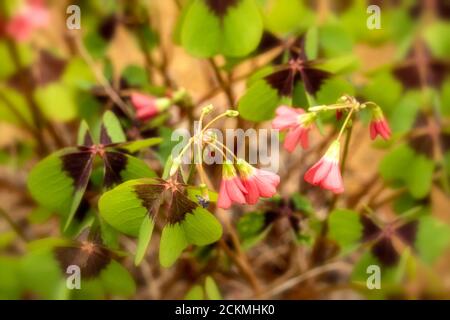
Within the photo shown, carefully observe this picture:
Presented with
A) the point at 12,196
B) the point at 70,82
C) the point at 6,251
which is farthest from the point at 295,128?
the point at 12,196

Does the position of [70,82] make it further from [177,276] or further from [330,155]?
[330,155]

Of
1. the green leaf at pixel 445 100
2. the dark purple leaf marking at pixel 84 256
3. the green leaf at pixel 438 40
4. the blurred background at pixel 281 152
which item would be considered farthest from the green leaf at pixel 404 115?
the dark purple leaf marking at pixel 84 256

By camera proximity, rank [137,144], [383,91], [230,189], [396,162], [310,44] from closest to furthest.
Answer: [230,189] < [137,144] < [310,44] < [396,162] < [383,91]

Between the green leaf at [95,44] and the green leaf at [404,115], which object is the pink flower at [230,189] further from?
the green leaf at [95,44]

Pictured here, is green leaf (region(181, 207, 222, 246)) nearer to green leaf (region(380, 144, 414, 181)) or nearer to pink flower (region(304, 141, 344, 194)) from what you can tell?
pink flower (region(304, 141, 344, 194))

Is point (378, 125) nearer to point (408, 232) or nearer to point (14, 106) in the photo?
point (408, 232)

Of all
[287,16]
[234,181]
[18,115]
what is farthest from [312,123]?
[18,115]
